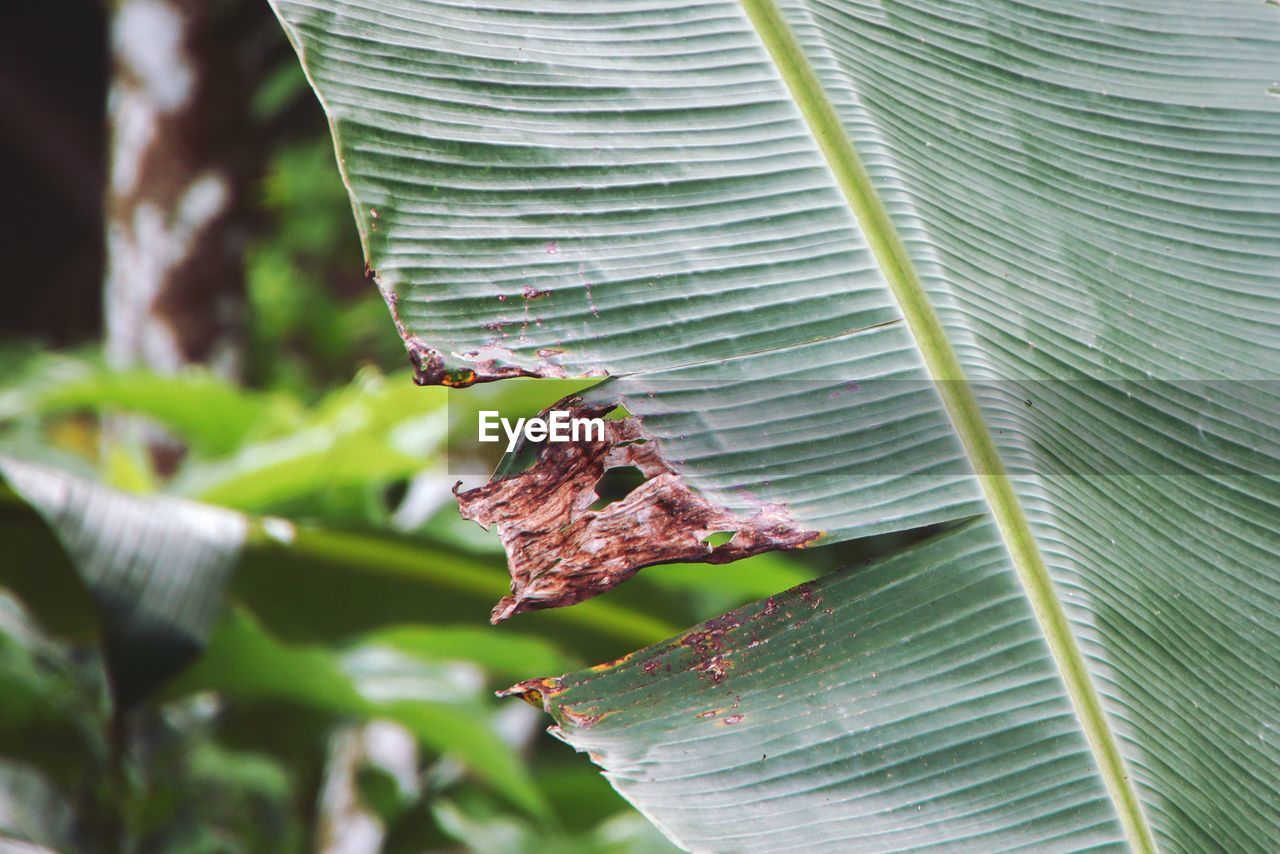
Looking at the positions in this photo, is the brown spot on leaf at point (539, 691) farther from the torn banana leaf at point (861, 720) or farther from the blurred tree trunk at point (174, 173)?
the blurred tree trunk at point (174, 173)

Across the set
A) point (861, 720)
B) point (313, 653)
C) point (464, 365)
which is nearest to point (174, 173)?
point (313, 653)

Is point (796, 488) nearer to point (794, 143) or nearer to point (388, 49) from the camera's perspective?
point (794, 143)

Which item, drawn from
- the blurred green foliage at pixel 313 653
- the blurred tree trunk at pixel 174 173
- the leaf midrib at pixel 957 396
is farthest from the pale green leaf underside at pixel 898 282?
the blurred tree trunk at pixel 174 173

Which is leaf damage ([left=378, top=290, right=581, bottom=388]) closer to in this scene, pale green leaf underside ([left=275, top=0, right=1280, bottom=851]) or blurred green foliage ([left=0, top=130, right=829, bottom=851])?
pale green leaf underside ([left=275, top=0, right=1280, bottom=851])

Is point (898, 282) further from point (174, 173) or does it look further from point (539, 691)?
point (174, 173)

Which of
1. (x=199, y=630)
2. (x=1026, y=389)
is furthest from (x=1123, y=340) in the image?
(x=199, y=630)

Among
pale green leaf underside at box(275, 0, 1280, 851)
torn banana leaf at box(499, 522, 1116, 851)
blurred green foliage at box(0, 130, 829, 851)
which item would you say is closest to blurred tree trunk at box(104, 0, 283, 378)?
blurred green foliage at box(0, 130, 829, 851)
